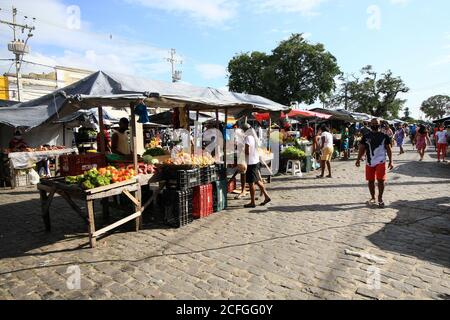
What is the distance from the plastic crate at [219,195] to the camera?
752 centimetres

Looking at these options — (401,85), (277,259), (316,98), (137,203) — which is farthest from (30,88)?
(401,85)

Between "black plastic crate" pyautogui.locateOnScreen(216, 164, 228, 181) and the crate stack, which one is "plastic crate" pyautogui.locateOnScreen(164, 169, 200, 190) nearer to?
the crate stack

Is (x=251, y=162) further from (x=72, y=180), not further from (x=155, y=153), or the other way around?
(x=72, y=180)

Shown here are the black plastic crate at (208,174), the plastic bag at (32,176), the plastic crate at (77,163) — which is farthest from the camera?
the plastic bag at (32,176)

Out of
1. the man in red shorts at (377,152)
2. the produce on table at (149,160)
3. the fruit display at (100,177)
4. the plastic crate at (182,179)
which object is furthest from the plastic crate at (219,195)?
the man in red shorts at (377,152)

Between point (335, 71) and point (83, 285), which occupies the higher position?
point (335, 71)

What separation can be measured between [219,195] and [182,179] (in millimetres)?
1471

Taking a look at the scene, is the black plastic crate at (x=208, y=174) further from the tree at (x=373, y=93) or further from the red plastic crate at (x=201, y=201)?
the tree at (x=373, y=93)

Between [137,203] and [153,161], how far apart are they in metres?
1.51

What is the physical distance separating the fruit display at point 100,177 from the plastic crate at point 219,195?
2.11 meters

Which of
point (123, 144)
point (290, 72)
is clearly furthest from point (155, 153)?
point (290, 72)

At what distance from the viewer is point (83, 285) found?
4.02m

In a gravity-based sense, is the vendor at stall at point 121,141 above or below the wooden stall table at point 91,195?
above
